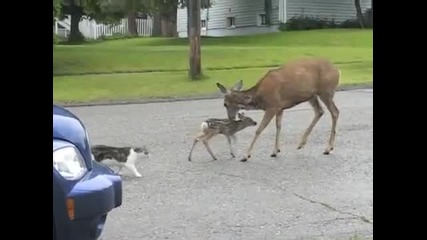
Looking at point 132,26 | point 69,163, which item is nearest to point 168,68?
point 69,163

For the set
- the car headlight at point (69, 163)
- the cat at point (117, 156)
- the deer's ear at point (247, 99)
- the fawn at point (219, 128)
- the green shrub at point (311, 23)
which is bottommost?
the cat at point (117, 156)

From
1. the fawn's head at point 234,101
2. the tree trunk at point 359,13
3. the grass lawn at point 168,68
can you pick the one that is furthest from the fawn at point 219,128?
the tree trunk at point 359,13

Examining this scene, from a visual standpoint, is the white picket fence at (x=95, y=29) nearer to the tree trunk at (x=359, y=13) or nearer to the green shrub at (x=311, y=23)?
the green shrub at (x=311, y=23)

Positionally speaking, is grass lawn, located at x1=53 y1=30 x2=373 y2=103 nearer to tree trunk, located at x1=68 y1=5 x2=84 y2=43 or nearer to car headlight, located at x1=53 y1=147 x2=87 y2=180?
tree trunk, located at x1=68 y1=5 x2=84 y2=43

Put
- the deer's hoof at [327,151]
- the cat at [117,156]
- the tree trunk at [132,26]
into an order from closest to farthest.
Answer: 1. the cat at [117,156]
2. the deer's hoof at [327,151]
3. the tree trunk at [132,26]

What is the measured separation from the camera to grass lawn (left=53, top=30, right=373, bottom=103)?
19359mm

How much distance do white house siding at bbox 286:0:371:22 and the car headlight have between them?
4083 centimetres

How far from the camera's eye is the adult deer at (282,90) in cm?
930

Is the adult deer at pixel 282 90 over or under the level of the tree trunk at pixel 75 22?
under

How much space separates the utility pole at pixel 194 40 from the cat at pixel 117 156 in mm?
12948

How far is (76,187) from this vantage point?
13.1 feet
